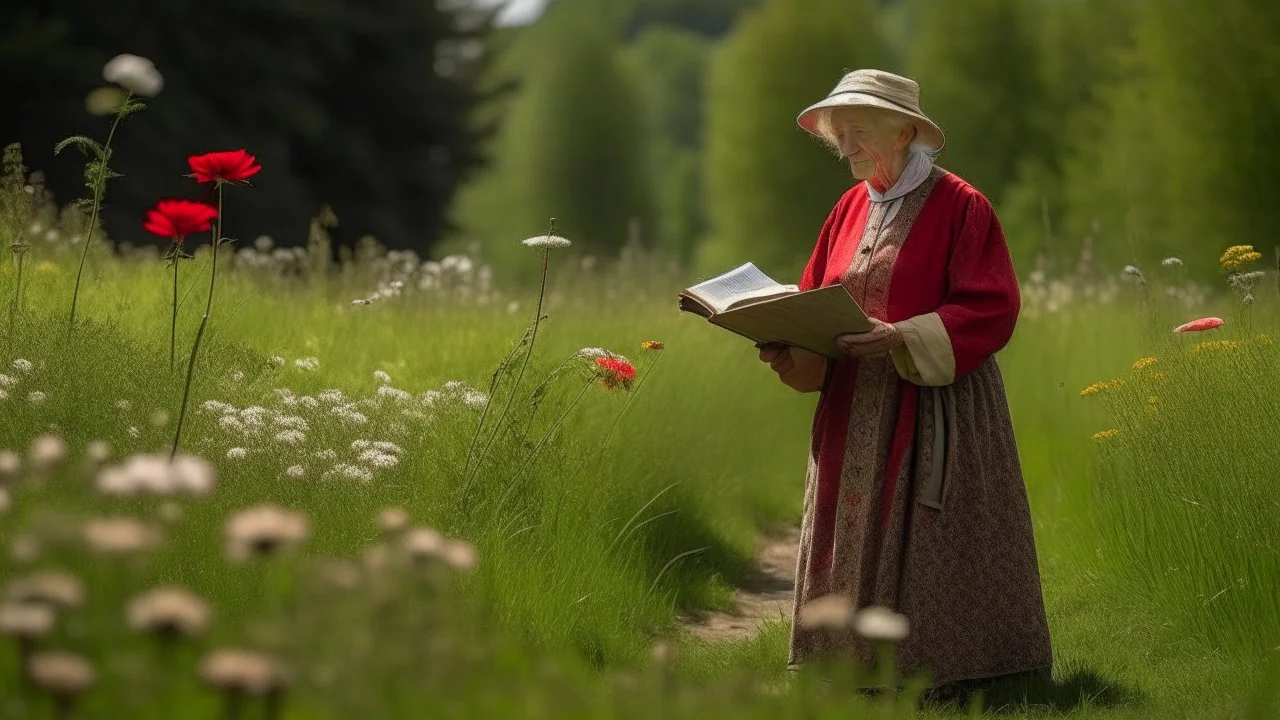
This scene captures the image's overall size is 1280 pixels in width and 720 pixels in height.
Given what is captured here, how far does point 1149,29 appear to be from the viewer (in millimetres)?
15414

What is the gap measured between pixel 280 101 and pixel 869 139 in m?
16.4

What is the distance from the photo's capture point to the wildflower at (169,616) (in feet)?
6.30

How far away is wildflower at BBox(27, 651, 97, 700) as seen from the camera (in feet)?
5.94

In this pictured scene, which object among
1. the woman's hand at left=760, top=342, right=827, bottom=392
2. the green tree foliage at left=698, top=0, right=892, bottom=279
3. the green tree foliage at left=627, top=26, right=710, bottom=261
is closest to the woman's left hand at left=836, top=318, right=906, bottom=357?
the woman's hand at left=760, top=342, right=827, bottom=392

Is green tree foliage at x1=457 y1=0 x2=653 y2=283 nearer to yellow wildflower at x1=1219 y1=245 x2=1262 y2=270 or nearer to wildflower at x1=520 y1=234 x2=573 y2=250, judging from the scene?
yellow wildflower at x1=1219 y1=245 x2=1262 y2=270

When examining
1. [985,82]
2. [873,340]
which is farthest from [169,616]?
[985,82]

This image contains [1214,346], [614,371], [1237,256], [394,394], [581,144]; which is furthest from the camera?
[581,144]

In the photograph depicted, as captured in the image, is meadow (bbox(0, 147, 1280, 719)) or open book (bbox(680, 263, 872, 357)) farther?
open book (bbox(680, 263, 872, 357))

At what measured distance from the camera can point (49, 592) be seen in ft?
6.51

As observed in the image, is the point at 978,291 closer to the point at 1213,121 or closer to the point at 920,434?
the point at 920,434

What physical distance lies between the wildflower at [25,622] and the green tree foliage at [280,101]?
12110 millimetres

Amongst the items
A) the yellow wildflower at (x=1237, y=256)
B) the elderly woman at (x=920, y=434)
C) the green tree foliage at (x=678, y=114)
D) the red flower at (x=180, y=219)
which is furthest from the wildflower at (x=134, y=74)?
the green tree foliage at (x=678, y=114)

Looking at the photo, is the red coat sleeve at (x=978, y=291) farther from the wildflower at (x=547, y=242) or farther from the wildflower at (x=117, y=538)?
the wildflower at (x=117, y=538)

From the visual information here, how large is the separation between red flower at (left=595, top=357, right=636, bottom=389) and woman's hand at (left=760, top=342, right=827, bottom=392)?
526 millimetres
